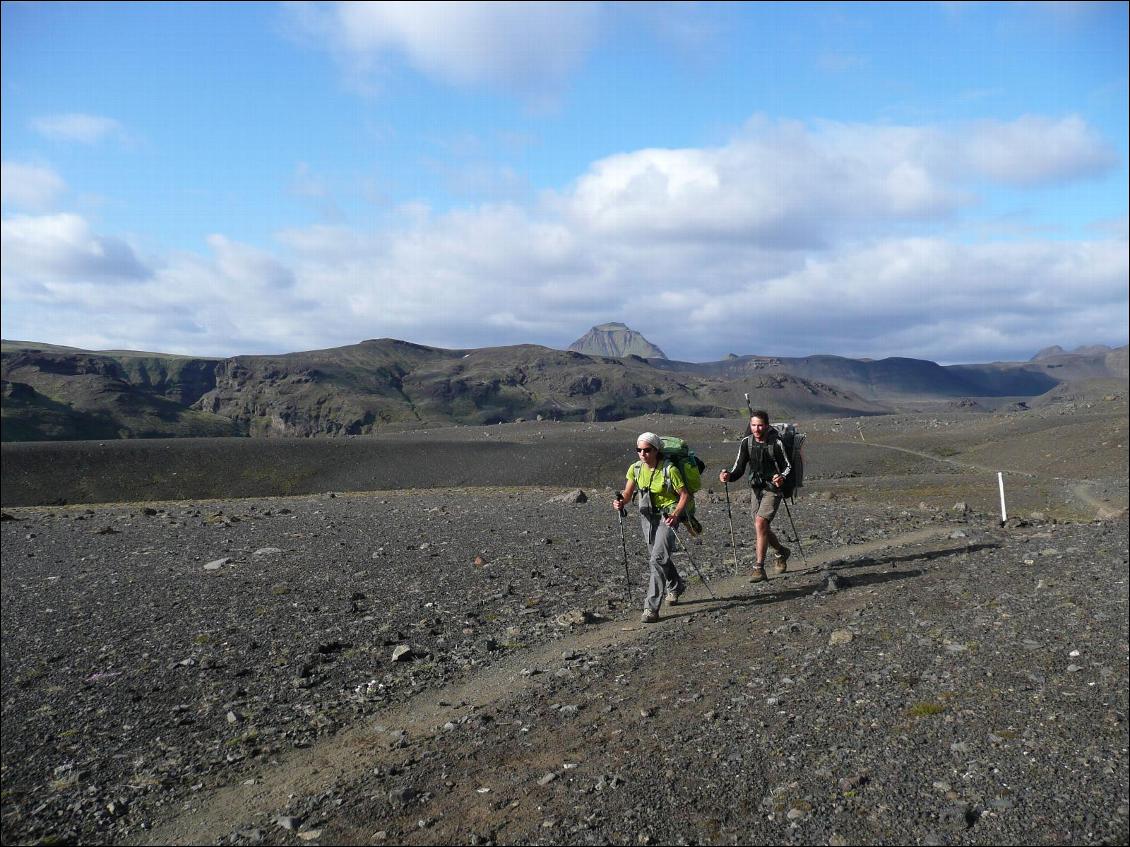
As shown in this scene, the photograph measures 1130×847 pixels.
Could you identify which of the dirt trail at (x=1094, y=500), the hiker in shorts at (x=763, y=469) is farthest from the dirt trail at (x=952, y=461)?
the hiker in shorts at (x=763, y=469)

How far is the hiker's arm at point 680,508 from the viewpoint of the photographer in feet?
34.7

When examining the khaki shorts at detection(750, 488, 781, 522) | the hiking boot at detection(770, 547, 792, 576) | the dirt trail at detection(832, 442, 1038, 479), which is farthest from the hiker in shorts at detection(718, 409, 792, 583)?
the dirt trail at detection(832, 442, 1038, 479)

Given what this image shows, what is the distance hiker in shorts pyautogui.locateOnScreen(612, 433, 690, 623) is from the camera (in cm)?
1067

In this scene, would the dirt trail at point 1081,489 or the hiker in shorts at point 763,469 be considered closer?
the hiker in shorts at point 763,469

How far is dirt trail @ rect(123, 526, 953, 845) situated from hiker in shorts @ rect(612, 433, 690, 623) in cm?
47

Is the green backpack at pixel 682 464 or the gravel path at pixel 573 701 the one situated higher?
the green backpack at pixel 682 464

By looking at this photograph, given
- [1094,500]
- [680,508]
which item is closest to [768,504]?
[680,508]

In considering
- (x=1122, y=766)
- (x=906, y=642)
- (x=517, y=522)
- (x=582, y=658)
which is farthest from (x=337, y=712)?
(x=517, y=522)

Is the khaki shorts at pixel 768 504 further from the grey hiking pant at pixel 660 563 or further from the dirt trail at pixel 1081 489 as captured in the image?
the dirt trail at pixel 1081 489

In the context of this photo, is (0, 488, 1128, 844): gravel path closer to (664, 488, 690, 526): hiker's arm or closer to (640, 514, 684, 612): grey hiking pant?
(640, 514, 684, 612): grey hiking pant

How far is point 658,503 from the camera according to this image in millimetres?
10969

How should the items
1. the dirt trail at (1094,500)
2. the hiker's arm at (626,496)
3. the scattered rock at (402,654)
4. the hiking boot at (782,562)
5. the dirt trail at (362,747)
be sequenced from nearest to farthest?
the dirt trail at (362,747) < the scattered rock at (402,654) < the hiker's arm at (626,496) < the hiking boot at (782,562) < the dirt trail at (1094,500)

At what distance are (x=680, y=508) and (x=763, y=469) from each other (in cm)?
290

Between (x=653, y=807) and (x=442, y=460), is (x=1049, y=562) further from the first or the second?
(x=442, y=460)
